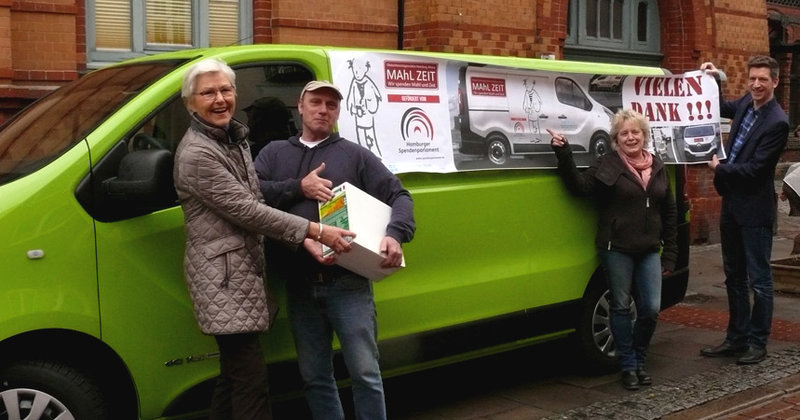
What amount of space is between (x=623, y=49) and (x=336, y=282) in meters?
9.57

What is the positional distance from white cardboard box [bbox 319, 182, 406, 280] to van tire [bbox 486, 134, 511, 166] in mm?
1435

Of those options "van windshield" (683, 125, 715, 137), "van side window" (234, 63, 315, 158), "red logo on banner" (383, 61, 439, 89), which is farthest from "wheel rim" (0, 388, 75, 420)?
"van windshield" (683, 125, 715, 137)

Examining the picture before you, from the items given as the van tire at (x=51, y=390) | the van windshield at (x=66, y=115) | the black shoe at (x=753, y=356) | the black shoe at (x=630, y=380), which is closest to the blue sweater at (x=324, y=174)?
the van windshield at (x=66, y=115)

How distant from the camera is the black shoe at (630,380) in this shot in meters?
6.06

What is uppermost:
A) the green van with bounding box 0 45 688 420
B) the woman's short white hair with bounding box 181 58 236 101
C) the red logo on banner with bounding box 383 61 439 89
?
the red logo on banner with bounding box 383 61 439 89

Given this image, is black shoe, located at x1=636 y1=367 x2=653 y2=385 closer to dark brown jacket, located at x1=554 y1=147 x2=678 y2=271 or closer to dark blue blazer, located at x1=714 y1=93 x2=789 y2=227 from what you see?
dark brown jacket, located at x1=554 y1=147 x2=678 y2=271

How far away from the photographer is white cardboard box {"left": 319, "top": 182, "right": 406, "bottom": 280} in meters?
4.05

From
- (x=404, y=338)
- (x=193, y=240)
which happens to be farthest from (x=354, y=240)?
(x=404, y=338)

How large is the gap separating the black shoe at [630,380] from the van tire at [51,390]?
3.26 meters

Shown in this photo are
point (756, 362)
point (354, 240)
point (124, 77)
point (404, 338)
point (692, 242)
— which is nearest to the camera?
point (354, 240)

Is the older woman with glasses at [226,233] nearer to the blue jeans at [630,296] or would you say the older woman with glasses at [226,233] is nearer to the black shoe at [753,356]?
the blue jeans at [630,296]

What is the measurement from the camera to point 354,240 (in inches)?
159

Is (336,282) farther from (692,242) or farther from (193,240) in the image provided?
(692,242)

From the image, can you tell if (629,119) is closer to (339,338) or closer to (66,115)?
(339,338)
